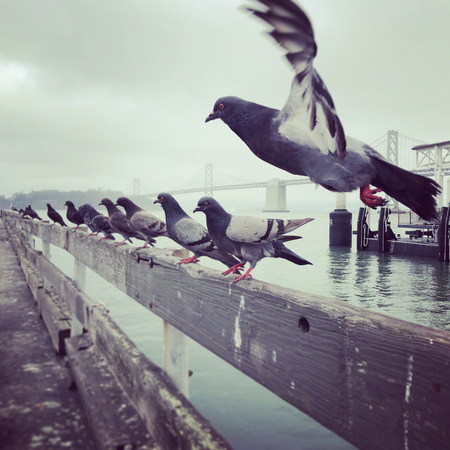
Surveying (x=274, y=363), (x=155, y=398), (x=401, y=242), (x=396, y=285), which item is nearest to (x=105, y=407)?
(x=155, y=398)

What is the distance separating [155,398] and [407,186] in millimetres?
1284

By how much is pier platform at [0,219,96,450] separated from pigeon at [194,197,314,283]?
1.25 m

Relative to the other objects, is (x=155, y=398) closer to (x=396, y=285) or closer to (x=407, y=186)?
(x=407, y=186)

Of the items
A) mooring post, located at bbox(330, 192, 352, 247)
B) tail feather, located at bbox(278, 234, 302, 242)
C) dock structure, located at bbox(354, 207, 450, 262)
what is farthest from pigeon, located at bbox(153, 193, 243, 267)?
mooring post, located at bbox(330, 192, 352, 247)

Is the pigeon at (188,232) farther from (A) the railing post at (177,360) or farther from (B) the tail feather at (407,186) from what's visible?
(B) the tail feather at (407,186)

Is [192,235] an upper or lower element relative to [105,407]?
upper

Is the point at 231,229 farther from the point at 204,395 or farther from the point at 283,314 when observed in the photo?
the point at 204,395

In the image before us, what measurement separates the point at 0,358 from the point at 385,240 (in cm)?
2199

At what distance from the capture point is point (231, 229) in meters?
2.31

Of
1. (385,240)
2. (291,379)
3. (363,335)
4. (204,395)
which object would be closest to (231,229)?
(291,379)

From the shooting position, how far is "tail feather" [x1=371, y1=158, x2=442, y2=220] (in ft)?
3.44

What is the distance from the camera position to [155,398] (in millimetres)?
1706

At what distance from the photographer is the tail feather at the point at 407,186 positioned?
3.44 ft

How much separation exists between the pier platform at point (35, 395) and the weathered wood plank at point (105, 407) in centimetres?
22
